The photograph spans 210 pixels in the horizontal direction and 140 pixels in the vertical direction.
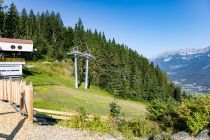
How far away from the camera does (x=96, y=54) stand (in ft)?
328

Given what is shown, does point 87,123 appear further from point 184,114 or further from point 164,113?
point 164,113

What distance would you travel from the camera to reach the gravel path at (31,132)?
612 inches

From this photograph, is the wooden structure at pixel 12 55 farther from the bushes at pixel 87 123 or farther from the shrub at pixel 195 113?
the shrub at pixel 195 113

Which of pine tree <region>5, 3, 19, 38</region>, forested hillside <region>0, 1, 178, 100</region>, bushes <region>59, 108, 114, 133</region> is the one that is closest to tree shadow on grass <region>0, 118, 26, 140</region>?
bushes <region>59, 108, 114, 133</region>

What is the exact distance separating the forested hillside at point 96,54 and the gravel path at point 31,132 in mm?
66584

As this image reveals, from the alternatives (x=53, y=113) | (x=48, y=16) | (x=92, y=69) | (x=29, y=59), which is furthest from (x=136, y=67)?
(x=53, y=113)

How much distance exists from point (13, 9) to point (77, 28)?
28.7 meters

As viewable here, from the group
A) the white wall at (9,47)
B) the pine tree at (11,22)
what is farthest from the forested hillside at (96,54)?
the white wall at (9,47)

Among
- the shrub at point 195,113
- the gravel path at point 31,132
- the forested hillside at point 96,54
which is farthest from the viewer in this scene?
the forested hillside at point 96,54

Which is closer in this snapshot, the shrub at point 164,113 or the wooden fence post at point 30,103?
the wooden fence post at point 30,103

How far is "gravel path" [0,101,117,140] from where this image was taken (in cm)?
1555

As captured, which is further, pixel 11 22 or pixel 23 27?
pixel 23 27

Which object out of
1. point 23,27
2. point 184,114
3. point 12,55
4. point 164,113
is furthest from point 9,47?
point 23,27

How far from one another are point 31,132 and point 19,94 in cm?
452
